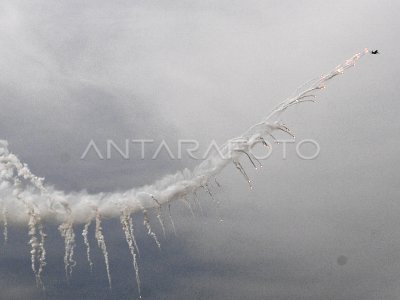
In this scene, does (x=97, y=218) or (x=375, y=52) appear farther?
(x=97, y=218)

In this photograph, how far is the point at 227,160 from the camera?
411ft

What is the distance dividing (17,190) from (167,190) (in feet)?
95.2

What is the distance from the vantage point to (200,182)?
413ft

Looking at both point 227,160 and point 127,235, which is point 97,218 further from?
point 227,160

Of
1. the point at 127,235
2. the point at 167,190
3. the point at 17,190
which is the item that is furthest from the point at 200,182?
the point at 17,190

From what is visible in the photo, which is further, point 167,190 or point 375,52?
point 167,190

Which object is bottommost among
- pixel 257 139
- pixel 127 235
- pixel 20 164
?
pixel 127 235

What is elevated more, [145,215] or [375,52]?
[375,52]

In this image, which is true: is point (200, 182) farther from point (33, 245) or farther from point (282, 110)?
point (33, 245)

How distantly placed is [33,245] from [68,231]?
7.03 m

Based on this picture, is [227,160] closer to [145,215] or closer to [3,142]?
[145,215]

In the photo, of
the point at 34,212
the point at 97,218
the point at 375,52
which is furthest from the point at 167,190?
the point at 375,52

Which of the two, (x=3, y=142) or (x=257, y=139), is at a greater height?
(x=3, y=142)

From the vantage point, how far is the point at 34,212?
124 metres
